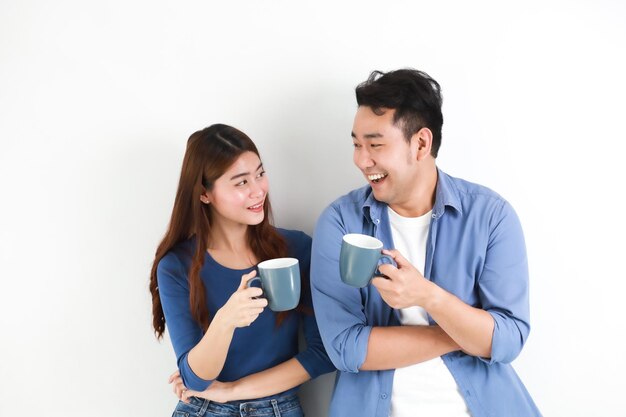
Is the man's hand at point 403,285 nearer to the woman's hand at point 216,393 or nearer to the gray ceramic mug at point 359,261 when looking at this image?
the gray ceramic mug at point 359,261

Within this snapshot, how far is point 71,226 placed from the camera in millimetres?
2064

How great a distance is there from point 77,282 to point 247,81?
96 centimetres

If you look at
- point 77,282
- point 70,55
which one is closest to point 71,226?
point 77,282

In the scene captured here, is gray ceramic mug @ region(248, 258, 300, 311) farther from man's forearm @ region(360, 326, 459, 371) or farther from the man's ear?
the man's ear

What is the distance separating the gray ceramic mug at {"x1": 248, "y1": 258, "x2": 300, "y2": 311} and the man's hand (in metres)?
0.19

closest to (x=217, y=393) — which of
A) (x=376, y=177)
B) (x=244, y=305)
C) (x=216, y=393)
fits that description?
(x=216, y=393)

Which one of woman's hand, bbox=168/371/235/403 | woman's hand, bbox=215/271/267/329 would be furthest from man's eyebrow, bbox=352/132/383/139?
woman's hand, bbox=168/371/235/403

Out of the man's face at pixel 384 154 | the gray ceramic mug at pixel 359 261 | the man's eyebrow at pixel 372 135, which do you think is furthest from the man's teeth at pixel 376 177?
the gray ceramic mug at pixel 359 261

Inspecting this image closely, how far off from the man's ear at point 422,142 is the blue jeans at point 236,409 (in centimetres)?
83

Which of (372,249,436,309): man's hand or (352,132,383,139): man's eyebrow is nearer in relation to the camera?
(372,249,436,309): man's hand

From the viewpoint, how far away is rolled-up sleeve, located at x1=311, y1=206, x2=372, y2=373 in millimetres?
1431

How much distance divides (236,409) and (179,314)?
33 cm

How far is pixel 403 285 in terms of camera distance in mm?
1300

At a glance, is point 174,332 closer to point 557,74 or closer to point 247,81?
point 247,81
